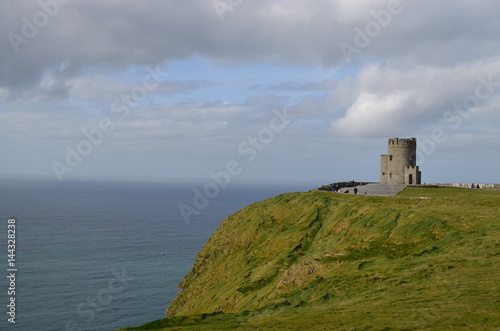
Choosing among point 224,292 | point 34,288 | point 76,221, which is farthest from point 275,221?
point 76,221

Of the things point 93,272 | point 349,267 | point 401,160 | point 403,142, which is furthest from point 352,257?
point 93,272

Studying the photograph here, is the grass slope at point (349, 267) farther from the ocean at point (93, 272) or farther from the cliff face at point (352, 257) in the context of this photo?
the ocean at point (93, 272)

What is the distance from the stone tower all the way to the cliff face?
16.8m

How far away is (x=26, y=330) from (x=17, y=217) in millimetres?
130530

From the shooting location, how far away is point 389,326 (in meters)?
18.1

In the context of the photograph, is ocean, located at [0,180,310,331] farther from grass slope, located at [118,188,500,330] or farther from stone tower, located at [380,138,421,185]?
stone tower, located at [380,138,421,185]

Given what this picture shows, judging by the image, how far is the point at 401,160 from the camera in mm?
82688

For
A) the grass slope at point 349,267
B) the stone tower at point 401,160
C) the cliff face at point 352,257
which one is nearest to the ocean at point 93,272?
the grass slope at point 349,267

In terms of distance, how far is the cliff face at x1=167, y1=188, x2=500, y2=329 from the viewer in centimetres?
2333

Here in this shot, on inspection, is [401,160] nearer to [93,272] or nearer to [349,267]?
[349,267]

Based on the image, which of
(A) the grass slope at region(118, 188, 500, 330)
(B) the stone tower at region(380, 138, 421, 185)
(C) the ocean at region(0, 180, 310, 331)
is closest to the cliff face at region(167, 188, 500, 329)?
(A) the grass slope at region(118, 188, 500, 330)

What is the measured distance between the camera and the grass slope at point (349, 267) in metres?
20.3

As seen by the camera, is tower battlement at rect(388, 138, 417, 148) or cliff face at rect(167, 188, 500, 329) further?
tower battlement at rect(388, 138, 417, 148)

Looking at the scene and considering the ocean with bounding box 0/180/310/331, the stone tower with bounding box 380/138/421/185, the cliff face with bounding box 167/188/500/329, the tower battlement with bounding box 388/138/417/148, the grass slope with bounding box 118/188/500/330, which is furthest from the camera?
the tower battlement with bounding box 388/138/417/148
